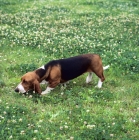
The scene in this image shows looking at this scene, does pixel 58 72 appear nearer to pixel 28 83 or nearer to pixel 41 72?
pixel 41 72

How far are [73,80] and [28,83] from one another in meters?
1.61

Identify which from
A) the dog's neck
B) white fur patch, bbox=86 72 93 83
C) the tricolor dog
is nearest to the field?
white fur patch, bbox=86 72 93 83

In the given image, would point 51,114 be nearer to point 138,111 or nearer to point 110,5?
point 138,111

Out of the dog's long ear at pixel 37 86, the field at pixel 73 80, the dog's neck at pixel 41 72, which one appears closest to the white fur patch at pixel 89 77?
the field at pixel 73 80

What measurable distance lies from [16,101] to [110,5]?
12.3m

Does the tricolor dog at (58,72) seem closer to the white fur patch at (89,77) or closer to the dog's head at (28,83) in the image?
the dog's head at (28,83)

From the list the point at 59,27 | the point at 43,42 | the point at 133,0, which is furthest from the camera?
the point at 133,0

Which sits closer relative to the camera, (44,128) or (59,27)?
(44,128)

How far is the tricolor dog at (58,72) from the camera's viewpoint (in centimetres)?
719

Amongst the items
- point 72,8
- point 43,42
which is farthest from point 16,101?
point 72,8

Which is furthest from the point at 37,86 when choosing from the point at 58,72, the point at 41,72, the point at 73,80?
the point at 73,80

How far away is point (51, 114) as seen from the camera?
653cm

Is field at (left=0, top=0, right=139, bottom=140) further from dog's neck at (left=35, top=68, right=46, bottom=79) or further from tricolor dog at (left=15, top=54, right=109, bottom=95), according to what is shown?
dog's neck at (left=35, top=68, right=46, bottom=79)

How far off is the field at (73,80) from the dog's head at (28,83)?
0.18m
